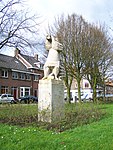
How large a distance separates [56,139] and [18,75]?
1983 inches

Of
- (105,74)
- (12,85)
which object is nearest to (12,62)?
(12,85)

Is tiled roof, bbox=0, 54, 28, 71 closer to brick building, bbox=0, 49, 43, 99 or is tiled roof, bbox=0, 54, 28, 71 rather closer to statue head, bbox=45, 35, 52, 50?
brick building, bbox=0, 49, 43, 99

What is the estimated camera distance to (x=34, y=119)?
485 inches

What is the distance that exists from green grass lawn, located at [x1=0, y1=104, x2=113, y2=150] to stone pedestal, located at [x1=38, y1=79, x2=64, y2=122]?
111 inches

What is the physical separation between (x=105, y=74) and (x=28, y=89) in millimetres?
24452

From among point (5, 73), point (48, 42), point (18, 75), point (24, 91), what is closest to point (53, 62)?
point (48, 42)

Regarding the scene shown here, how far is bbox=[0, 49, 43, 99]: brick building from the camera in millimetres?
53375

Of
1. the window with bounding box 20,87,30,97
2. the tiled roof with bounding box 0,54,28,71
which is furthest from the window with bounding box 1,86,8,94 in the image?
the window with bounding box 20,87,30,97

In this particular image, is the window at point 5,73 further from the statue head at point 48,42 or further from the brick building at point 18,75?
the statue head at point 48,42

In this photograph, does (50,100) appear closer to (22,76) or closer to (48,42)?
(48,42)

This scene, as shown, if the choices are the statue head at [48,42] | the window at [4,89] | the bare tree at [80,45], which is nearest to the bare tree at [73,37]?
the bare tree at [80,45]

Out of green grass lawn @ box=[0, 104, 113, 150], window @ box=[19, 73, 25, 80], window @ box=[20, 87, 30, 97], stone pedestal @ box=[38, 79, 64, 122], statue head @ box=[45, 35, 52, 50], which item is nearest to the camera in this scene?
green grass lawn @ box=[0, 104, 113, 150]

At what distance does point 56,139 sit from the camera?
7.72 meters

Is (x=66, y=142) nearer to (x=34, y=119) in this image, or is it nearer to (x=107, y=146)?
(x=107, y=146)
